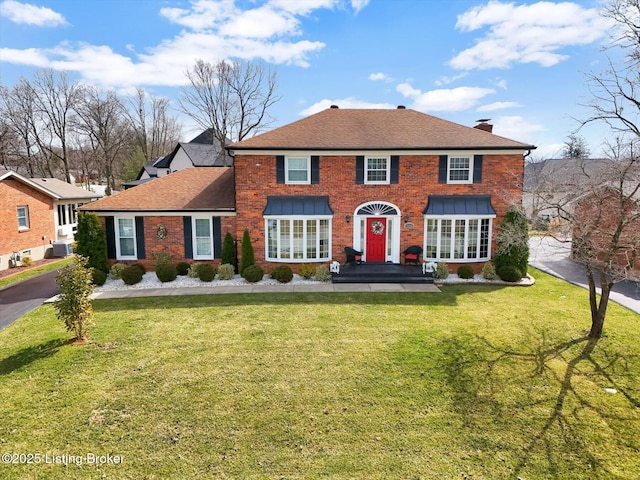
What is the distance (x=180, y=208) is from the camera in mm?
17422

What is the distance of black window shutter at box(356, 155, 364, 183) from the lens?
16.9 m

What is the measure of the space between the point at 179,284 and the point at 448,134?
1386cm

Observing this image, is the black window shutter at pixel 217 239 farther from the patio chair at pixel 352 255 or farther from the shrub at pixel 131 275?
the patio chair at pixel 352 255

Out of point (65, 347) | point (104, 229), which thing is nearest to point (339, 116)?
point (104, 229)

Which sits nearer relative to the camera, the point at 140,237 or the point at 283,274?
the point at 283,274

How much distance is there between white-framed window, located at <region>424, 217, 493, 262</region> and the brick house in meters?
0.05

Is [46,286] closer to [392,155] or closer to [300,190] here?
[300,190]

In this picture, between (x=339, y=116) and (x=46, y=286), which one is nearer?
(x=46, y=286)

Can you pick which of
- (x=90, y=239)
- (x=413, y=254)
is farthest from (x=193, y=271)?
(x=413, y=254)

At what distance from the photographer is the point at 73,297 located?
9.84 metres

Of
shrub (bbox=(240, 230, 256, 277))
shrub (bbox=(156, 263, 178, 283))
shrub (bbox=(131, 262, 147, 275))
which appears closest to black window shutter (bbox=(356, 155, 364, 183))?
shrub (bbox=(240, 230, 256, 277))

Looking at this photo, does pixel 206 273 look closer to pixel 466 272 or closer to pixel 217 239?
pixel 217 239

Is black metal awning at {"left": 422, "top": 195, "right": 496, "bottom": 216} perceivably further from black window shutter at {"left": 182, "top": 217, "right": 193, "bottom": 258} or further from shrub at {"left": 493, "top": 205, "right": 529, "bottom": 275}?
black window shutter at {"left": 182, "top": 217, "right": 193, "bottom": 258}

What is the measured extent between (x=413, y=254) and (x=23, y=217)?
22.1m
